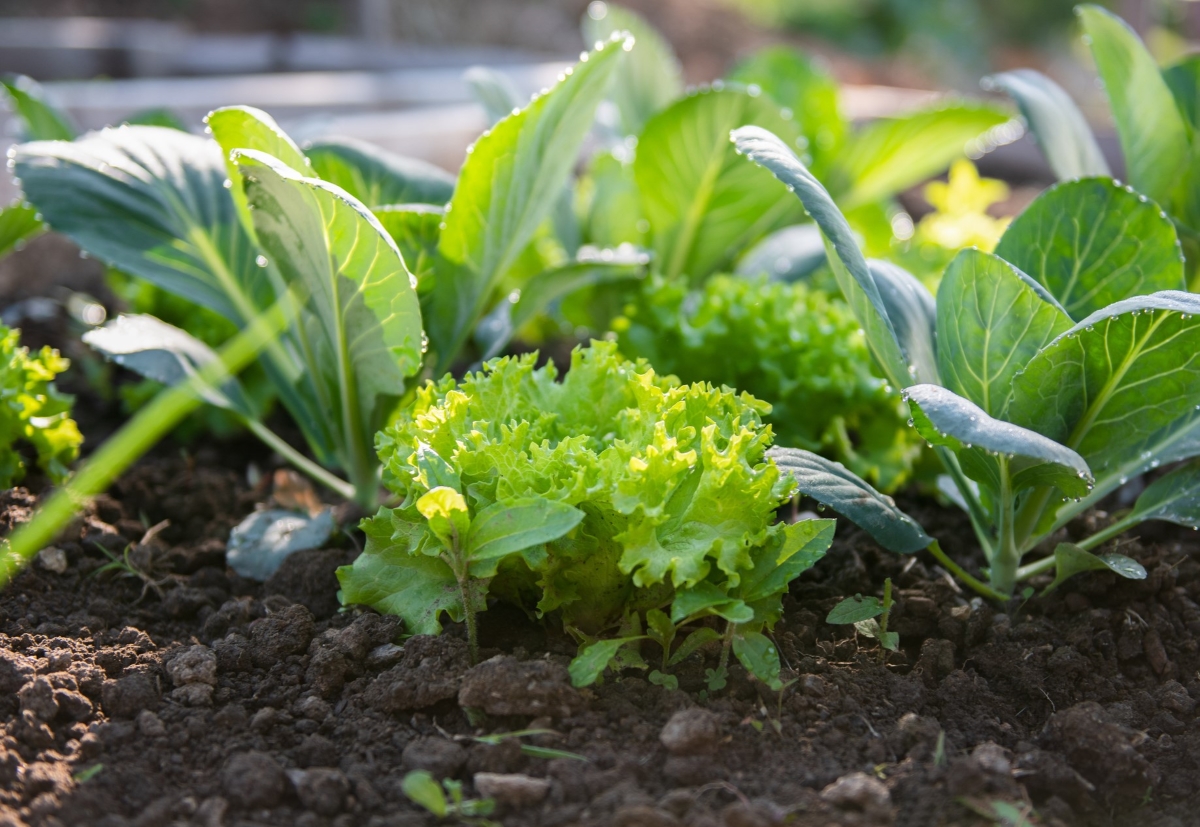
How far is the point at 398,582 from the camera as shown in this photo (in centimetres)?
169

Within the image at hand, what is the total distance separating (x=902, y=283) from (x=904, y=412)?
0.41 meters

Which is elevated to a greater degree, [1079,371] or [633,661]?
[1079,371]

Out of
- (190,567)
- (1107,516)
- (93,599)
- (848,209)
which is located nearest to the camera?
(93,599)

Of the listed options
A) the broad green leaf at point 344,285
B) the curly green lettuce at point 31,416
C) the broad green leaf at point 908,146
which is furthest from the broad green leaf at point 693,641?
the broad green leaf at point 908,146

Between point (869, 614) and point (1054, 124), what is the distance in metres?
1.31

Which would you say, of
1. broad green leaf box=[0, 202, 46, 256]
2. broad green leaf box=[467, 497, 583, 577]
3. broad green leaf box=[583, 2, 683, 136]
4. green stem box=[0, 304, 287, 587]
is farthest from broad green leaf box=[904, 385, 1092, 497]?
broad green leaf box=[583, 2, 683, 136]

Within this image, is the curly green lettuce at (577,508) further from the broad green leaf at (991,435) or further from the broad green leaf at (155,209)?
the broad green leaf at (155,209)

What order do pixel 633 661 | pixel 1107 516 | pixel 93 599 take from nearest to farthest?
pixel 633 661 → pixel 93 599 → pixel 1107 516

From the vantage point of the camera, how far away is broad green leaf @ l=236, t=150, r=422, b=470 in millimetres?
1679

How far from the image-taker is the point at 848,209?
10.7 ft

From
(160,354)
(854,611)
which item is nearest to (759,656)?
(854,611)

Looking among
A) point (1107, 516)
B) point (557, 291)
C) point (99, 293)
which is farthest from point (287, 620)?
point (99, 293)

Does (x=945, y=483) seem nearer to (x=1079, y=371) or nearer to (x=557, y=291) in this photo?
(x=1079, y=371)

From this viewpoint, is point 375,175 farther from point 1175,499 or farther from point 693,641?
point 1175,499
